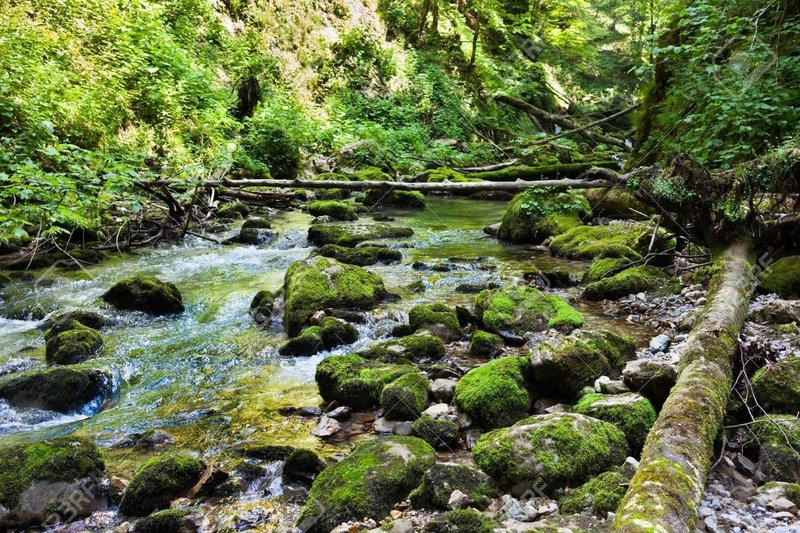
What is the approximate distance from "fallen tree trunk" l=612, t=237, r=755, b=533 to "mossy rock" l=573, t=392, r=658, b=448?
0.38m

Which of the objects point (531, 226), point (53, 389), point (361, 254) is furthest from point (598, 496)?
point (531, 226)

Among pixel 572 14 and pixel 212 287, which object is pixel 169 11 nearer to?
pixel 212 287

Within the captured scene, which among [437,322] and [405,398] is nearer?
[405,398]

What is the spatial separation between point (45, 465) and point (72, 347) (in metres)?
2.60

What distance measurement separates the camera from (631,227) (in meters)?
9.80

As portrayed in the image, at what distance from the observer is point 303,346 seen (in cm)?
589

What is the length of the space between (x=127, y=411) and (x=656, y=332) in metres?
5.30

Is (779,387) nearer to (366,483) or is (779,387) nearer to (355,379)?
(366,483)

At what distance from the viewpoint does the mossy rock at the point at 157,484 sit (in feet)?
11.1

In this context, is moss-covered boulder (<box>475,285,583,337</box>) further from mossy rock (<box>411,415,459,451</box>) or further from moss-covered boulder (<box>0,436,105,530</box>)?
moss-covered boulder (<box>0,436,105,530</box>)

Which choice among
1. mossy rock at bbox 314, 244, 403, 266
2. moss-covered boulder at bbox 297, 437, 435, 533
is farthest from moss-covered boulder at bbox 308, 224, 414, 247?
moss-covered boulder at bbox 297, 437, 435, 533

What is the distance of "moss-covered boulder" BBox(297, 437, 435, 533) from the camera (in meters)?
3.08

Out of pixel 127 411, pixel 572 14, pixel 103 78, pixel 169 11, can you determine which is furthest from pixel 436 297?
pixel 572 14

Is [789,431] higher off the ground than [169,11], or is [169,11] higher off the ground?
[169,11]
